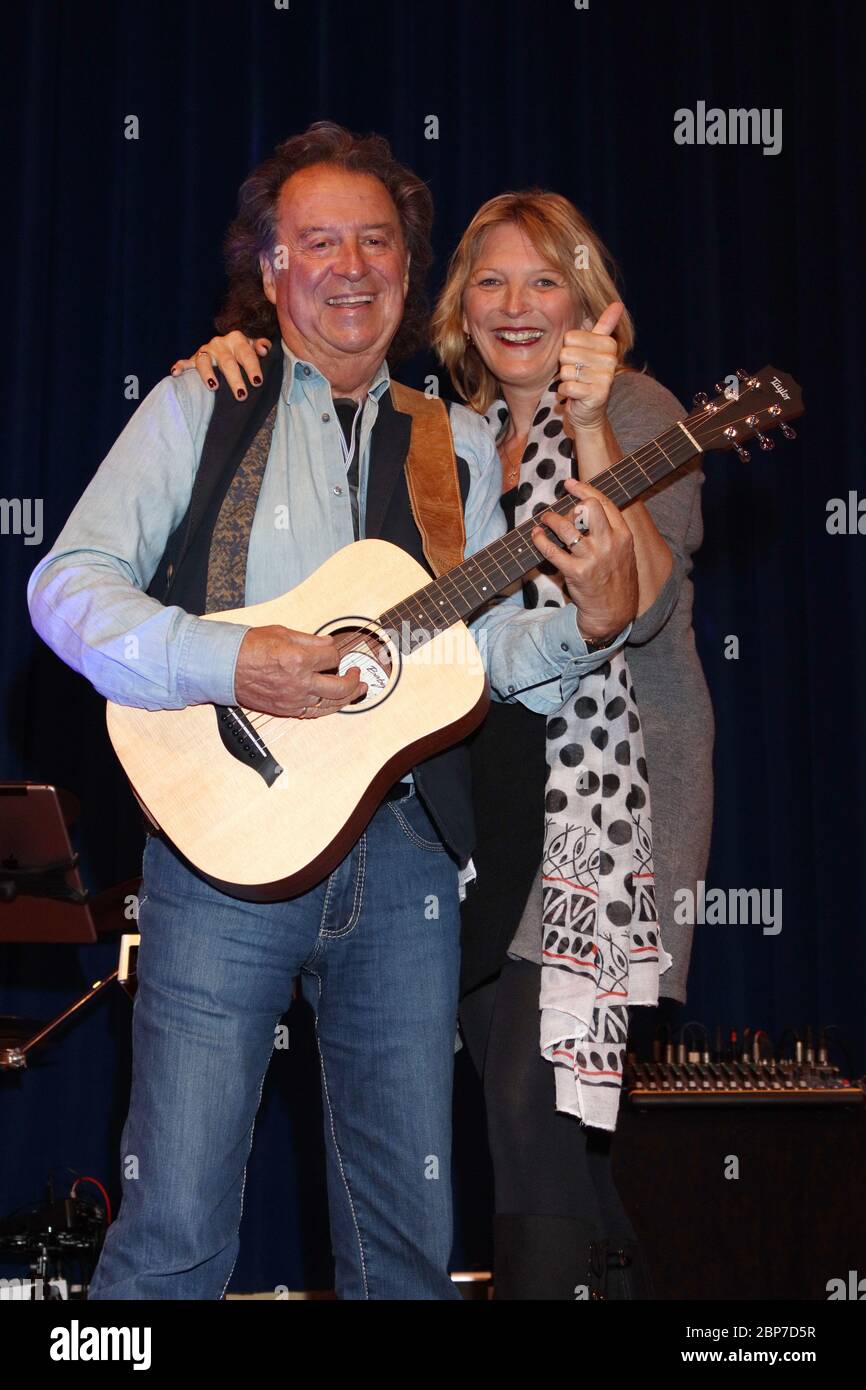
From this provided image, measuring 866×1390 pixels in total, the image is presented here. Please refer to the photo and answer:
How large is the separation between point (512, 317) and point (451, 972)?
3.92ft

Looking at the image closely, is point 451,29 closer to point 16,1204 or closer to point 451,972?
point 451,972

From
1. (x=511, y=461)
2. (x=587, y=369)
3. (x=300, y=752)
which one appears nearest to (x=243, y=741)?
(x=300, y=752)

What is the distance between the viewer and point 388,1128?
1873 millimetres

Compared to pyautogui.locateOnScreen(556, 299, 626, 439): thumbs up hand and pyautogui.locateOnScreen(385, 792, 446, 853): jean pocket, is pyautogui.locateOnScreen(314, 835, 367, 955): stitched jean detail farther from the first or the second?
pyautogui.locateOnScreen(556, 299, 626, 439): thumbs up hand

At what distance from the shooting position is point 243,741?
1.90 m

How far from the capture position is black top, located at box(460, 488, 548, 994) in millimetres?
2199

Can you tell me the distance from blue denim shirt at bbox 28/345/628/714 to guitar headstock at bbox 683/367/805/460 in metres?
0.34

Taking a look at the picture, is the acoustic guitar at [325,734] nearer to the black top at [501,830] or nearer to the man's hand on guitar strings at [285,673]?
the man's hand on guitar strings at [285,673]

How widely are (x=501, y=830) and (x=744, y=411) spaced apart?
753 mm

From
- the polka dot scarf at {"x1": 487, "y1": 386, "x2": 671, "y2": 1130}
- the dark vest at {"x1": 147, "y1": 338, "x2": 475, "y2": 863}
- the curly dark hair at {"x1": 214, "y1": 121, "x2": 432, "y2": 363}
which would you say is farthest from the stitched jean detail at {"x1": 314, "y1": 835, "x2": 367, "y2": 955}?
the curly dark hair at {"x1": 214, "y1": 121, "x2": 432, "y2": 363}

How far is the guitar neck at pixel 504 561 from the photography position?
2006 mm

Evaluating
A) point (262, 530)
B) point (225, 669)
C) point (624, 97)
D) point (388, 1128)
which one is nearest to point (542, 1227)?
point (388, 1128)

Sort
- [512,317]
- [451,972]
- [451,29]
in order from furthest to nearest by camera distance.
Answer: [451,29], [512,317], [451,972]

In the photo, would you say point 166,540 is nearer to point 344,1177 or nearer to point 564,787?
point 564,787
